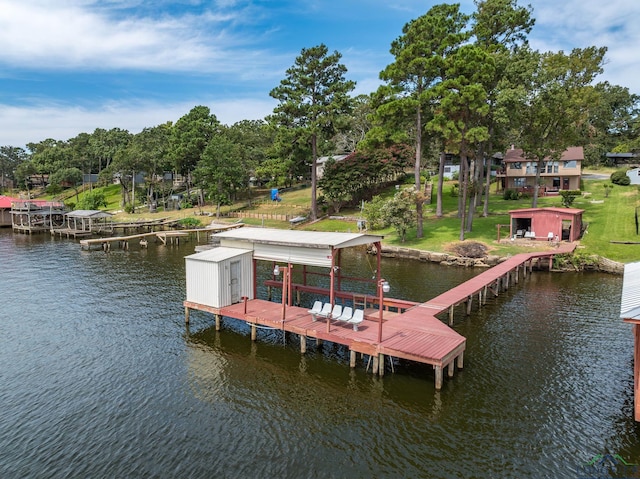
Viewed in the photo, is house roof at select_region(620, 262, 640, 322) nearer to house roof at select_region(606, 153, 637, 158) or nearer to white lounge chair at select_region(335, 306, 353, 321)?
white lounge chair at select_region(335, 306, 353, 321)

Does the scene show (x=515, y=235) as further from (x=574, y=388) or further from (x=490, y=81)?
(x=574, y=388)

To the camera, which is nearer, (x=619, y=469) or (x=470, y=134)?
(x=619, y=469)

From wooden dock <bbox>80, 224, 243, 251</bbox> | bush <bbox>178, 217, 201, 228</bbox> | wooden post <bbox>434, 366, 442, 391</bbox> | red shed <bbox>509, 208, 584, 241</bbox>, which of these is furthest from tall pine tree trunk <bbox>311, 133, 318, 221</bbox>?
wooden post <bbox>434, 366, 442, 391</bbox>

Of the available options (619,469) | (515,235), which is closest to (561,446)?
(619,469)

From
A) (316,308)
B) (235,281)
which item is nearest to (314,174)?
(235,281)

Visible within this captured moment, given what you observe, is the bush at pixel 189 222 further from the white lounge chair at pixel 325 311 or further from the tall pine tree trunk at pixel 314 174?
the white lounge chair at pixel 325 311

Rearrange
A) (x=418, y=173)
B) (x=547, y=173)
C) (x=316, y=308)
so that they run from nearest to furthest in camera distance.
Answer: (x=316, y=308) → (x=418, y=173) → (x=547, y=173)

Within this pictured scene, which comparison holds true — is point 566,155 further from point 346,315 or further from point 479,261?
point 346,315
